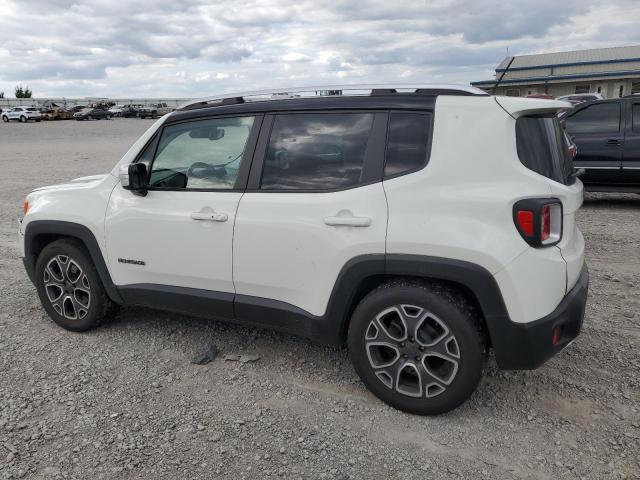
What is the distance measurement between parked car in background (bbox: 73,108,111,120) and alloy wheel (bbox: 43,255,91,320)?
2090 inches

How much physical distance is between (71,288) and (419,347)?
2.79m

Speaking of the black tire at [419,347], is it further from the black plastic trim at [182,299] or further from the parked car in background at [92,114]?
the parked car in background at [92,114]

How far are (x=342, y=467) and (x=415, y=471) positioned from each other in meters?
0.36

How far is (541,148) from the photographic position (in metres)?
2.98

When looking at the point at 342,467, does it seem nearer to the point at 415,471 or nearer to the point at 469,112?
the point at 415,471

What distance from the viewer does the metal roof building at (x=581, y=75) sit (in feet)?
133

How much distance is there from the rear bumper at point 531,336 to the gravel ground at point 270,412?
433 millimetres

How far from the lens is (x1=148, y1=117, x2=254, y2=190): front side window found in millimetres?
3602

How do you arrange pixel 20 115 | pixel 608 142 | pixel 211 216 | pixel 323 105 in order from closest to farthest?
1. pixel 323 105
2. pixel 211 216
3. pixel 608 142
4. pixel 20 115

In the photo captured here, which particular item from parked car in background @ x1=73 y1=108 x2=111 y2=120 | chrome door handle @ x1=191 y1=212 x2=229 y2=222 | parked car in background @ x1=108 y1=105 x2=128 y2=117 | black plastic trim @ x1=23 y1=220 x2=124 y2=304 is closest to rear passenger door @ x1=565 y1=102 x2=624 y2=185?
chrome door handle @ x1=191 y1=212 x2=229 y2=222

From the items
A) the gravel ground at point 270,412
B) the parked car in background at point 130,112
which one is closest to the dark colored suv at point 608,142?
the gravel ground at point 270,412

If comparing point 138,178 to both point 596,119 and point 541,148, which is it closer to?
point 541,148

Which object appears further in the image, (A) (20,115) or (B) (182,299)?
(A) (20,115)

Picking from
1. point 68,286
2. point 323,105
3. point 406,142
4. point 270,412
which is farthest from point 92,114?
point 406,142
